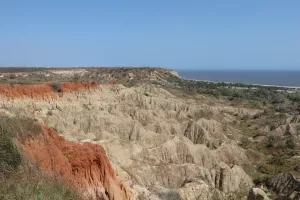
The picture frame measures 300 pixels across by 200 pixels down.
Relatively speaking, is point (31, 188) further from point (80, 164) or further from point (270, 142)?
point (270, 142)

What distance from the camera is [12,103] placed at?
128 ft

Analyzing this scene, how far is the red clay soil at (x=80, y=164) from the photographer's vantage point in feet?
55.0

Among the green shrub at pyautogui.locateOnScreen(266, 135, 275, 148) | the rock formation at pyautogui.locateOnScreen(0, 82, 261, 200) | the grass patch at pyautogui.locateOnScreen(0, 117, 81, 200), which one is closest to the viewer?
the grass patch at pyautogui.locateOnScreen(0, 117, 81, 200)

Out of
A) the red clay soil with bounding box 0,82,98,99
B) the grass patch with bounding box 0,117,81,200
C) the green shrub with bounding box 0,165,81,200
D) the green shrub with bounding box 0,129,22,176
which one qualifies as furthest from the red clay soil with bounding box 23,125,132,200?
the red clay soil with bounding box 0,82,98,99

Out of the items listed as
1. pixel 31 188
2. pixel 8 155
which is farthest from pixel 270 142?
pixel 31 188

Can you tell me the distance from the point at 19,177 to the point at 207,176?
1799 centimetres

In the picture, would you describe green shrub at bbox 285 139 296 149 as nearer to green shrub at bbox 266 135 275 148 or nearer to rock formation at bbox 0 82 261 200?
green shrub at bbox 266 135 275 148

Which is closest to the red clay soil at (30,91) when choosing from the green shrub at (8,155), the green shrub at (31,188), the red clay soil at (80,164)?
the red clay soil at (80,164)

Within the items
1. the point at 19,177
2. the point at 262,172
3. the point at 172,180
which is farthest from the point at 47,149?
the point at 262,172

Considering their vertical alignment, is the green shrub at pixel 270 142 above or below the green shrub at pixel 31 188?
below

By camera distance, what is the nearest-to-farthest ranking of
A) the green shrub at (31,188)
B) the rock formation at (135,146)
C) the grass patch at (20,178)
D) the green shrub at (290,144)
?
the green shrub at (31,188), the grass patch at (20,178), the rock formation at (135,146), the green shrub at (290,144)

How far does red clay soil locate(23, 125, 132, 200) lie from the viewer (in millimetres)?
16750

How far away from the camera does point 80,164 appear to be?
723 inches

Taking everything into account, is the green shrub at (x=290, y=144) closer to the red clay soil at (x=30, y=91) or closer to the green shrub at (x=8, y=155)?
the red clay soil at (x=30, y=91)
